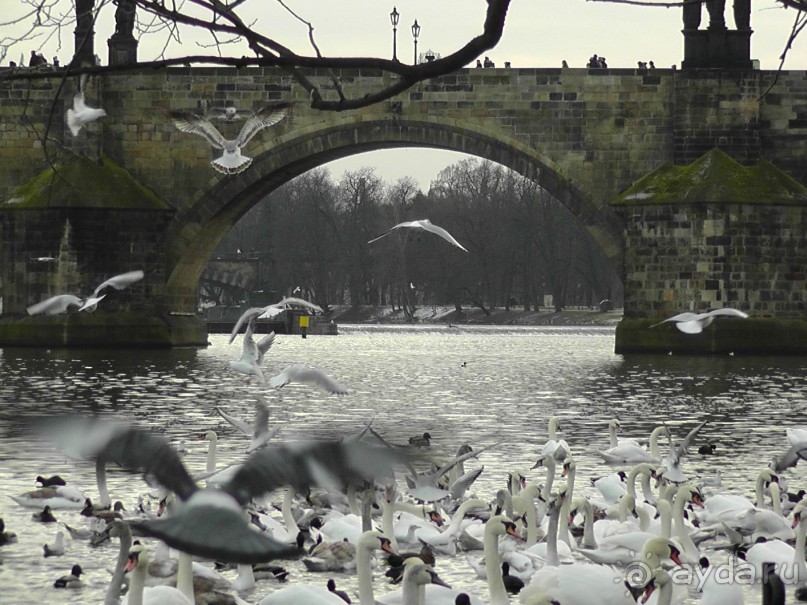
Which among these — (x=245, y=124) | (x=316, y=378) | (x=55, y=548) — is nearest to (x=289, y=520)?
(x=55, y=548)

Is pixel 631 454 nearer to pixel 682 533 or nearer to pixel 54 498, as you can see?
pixel 682 533

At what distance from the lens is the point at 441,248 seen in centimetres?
8081

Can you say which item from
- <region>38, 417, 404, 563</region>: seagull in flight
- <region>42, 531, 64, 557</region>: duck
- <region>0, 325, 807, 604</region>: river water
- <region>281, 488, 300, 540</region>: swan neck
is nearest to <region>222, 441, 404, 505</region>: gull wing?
<region>38, 417, 404, 563</region>: seagull in flight

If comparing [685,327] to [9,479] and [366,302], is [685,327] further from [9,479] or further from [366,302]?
[366,302]

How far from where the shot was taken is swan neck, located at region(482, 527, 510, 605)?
6090 mm

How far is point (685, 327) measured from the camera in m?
22.8

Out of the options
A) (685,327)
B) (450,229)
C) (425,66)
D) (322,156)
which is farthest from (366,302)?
(425,66)

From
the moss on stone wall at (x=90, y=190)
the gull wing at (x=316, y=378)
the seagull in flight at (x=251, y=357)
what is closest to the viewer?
the gull wing at (x=316, y=378)

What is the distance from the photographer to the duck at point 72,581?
7211 millimetres

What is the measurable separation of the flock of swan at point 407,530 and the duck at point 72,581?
1 cm

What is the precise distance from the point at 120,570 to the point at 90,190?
86.5 feet

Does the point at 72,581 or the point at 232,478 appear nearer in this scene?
the point at 232,478

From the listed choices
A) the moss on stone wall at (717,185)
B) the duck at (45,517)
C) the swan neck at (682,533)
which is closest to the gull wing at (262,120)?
the moss on stone wall at (717,185)

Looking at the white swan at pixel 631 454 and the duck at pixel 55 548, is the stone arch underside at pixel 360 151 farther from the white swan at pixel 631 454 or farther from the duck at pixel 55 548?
the duck at pixel 55 548
